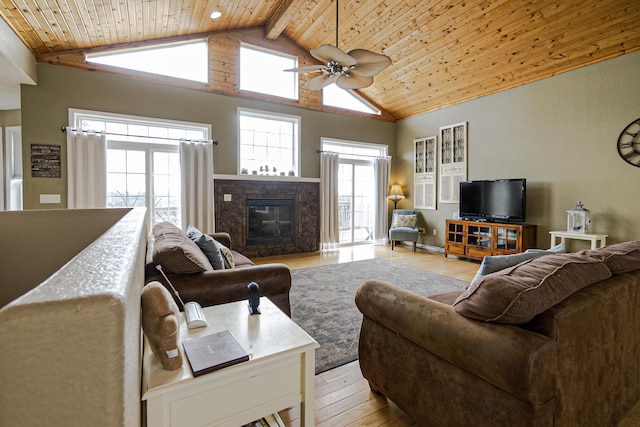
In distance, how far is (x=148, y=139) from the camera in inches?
184

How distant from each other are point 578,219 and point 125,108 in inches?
265

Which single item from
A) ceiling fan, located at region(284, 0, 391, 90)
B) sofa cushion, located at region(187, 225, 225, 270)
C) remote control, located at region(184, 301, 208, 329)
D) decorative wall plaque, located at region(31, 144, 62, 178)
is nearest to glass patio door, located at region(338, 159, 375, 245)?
ceiling fan, located at region(284, 0, 391, 90)

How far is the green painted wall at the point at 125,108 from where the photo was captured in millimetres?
4008

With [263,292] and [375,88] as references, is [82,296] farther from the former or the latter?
[375,88]

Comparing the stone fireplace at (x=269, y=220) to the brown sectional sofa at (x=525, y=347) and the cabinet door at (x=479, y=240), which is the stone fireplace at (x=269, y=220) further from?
the brown sectional sofa at (x=525, y=347)

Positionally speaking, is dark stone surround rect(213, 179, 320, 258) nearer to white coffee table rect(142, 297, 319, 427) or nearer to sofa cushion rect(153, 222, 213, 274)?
sofa cushion rect(153, 222, 213, 274)

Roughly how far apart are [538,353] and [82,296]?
4.06 feet

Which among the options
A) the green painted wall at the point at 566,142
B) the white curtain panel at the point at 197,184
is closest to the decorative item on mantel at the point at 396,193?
the green painted wall at the point at 566,142

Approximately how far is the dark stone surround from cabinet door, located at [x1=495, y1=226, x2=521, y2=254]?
3214 mm

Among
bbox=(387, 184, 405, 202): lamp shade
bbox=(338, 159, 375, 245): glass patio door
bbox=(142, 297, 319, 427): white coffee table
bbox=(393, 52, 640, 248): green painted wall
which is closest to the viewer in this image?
bbox=(142, 297, 319, 427): white coffee table

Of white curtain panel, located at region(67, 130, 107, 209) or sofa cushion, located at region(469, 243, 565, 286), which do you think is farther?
white curtain panel, located at region(67, 130, 107, 209)

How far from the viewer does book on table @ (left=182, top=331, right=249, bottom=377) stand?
100 centimetres

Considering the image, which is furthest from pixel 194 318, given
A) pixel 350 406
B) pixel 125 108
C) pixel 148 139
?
pixel 125 108

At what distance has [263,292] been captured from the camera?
208 cm
